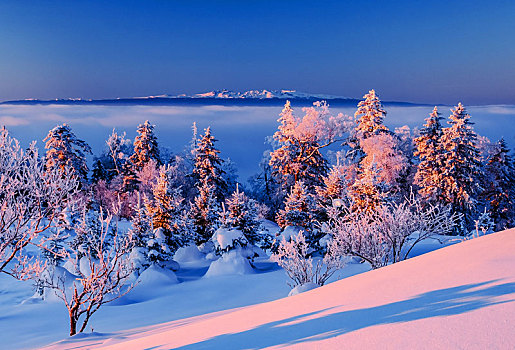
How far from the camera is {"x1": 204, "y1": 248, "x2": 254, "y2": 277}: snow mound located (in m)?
23.2

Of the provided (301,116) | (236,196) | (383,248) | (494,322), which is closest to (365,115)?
(301,116)

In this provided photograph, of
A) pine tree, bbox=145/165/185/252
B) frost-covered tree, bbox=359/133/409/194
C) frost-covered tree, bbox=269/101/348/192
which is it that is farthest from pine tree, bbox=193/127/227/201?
frost-covered tree, bbox=359/133/409/194

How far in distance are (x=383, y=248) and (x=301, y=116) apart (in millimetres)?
21385

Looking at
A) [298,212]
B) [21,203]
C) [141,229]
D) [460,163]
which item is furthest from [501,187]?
[21,203]

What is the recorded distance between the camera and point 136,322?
15.2 metres

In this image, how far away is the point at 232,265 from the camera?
76.7ft

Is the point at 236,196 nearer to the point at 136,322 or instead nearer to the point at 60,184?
the point at 136,322

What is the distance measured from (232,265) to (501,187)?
26.2 m

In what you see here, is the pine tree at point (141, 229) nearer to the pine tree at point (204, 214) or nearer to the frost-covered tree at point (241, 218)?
the frost-covered tree at point (241, 218)

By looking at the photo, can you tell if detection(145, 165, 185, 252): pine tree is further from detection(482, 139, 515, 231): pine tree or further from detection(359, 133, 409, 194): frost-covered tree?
detection(482, 139, 515, 231): pine tree

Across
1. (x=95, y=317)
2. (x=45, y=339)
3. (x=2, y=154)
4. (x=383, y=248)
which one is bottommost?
(x=95, y=317)

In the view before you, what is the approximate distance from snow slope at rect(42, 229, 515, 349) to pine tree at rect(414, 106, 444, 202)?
22383 millimetres

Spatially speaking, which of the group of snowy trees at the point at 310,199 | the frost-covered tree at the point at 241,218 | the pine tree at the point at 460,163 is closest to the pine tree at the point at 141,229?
the group of snowy trees at the point at 310,199

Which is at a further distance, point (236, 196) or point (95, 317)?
point (236, 196)
